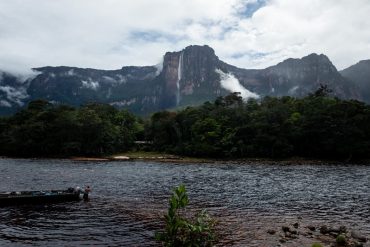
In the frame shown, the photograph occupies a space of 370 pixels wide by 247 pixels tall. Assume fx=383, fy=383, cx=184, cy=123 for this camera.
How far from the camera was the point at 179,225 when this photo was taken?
751 inches

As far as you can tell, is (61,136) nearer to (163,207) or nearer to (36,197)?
(36,197)

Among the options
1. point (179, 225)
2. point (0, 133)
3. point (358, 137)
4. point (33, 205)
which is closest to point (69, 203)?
point (33, 205)

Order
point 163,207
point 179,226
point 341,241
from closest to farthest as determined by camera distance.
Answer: point 179,226 → point 341,241 → point 163,207

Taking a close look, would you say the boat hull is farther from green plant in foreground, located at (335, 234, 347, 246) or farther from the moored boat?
green plant in foreground, located at (335, 234, 347, 246)

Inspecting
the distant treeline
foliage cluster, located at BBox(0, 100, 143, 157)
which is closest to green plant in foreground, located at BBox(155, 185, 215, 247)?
the distant treeline

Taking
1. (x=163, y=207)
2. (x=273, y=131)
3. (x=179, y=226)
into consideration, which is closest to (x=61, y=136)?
(x=273, y=131)

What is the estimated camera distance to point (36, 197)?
40469mm

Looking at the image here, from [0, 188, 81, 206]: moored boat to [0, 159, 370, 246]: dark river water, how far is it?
148cm

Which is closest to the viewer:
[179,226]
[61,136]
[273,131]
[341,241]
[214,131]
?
[179,226]

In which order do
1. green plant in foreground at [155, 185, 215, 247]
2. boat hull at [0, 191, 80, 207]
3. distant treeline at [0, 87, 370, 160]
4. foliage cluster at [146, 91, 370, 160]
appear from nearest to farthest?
green plant in foreground at [155, 185, 215, 247] < boat hull at [0, 191, 80, 207] < foliage cluster at [146, 91, 370, 160] < distant treeline at [0, 87, 370, 160]

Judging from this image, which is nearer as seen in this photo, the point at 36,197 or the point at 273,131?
the point at 36,197

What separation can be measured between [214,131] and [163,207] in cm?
7776

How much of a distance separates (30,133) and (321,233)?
340 ft

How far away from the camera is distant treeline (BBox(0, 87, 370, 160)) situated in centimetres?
10219
